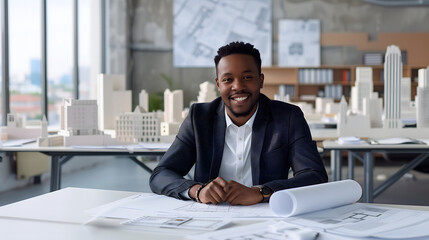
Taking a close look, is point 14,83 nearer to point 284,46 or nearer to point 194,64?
point 194,64

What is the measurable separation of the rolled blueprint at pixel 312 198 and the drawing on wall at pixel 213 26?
8524 millimetres

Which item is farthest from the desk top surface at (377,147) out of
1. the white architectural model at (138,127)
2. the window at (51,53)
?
the window at (51,53)

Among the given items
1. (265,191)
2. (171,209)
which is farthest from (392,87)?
(171,209)

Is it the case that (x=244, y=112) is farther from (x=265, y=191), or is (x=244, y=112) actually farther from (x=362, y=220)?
(x=362, y=220)

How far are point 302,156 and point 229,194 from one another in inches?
20.8

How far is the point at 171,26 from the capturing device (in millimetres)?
10242

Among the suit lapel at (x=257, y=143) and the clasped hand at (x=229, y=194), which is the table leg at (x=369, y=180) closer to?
the suit lapel at (x=257, y=143)

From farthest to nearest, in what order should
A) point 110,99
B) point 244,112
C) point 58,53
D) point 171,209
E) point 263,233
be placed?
1. point 58,53
2. point 110,99
3. point 244,112
4. point 171,209
5. point 263,233

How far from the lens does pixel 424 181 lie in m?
6.63

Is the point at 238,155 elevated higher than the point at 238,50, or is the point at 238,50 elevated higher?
the point at 238,50

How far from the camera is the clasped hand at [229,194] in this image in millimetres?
1662

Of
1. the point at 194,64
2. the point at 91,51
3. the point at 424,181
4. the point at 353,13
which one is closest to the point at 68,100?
the point at 424,181

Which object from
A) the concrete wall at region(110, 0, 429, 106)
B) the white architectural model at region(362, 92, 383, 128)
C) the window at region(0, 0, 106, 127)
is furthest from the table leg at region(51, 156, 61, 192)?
the concrete wall at region(110, 0, 429, 106)

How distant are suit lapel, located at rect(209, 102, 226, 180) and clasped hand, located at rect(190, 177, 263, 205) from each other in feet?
1.55
